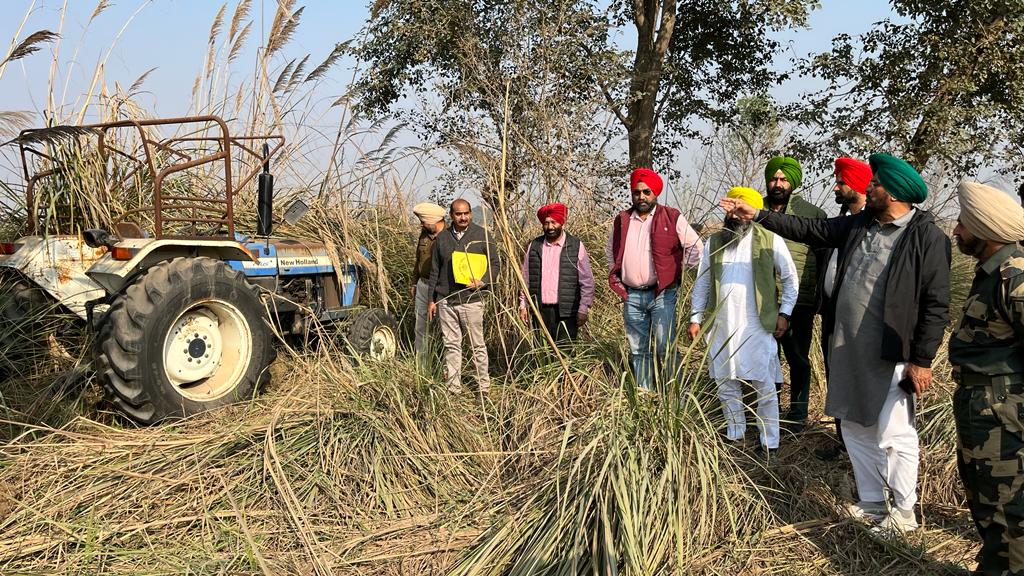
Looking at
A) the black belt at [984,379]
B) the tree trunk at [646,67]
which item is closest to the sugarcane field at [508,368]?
the black belt at [984,379]

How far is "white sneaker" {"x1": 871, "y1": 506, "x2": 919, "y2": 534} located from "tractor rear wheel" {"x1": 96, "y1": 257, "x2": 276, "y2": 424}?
338 cm

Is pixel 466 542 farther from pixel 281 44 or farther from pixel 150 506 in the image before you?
pixel 281 44

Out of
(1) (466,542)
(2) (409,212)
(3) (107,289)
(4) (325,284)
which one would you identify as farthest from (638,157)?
(1) (466,542)

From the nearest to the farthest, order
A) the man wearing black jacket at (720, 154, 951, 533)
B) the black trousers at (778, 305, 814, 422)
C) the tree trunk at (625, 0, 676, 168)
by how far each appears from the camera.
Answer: the man wearing black jacket at (720, 154, 951, 533), the black trousers at (778, 305, 814, 422), the tree trunk at (625, 0, 676, 168)

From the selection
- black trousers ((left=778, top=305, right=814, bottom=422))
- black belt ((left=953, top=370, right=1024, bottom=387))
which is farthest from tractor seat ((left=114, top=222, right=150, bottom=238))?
black belt ((left=953, top=370, right=1024, bottom=387))

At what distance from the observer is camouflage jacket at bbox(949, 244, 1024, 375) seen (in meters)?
2.43

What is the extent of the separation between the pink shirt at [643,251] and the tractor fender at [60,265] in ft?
10.8

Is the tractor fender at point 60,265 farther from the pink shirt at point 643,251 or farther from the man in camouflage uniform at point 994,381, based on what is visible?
the man in camouflage uniform at point 994,381

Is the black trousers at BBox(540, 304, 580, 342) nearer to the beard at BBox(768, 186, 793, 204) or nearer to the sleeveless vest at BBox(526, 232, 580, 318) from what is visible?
the sleeveless vest at BBox(526, 232, 580, 318)

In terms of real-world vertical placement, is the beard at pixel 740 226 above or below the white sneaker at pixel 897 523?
above

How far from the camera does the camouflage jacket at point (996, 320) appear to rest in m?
2.43

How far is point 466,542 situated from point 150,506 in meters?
1.43

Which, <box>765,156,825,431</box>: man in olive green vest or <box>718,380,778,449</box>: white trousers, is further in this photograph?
<box>765,156,825,431</box>: man in olive green vest

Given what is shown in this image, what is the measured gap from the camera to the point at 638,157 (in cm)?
1012
